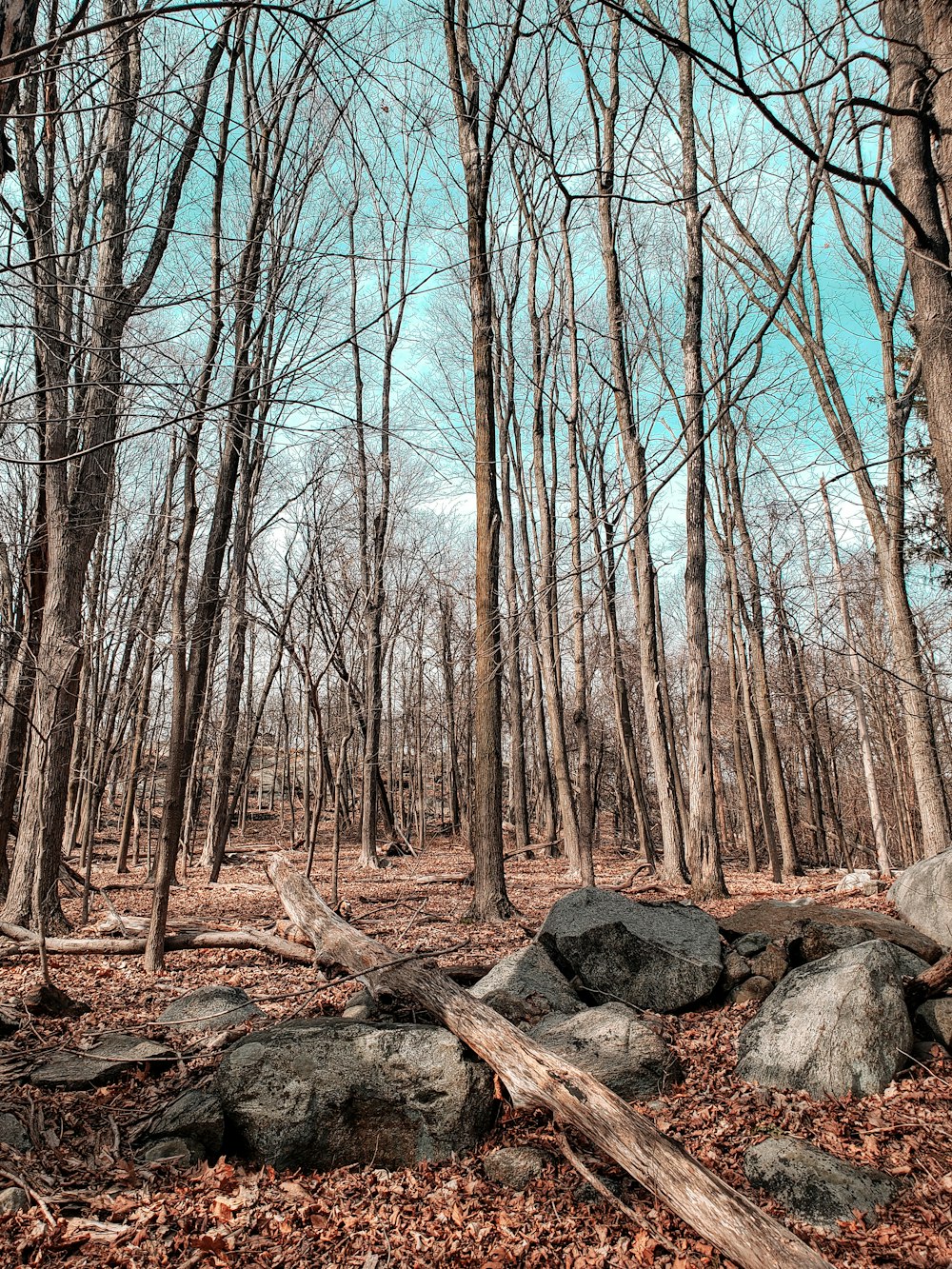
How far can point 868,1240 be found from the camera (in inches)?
117

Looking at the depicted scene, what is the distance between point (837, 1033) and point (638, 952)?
57.4 inches

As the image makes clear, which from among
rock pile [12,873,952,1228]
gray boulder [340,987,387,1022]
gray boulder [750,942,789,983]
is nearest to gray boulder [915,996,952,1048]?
rock pile [12,873,952,1228]

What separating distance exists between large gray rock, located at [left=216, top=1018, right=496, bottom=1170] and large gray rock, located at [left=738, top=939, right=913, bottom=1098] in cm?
170

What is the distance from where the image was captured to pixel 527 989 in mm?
5020

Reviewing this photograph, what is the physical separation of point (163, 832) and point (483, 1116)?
331 cm

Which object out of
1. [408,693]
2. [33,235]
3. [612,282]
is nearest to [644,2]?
[612,282]

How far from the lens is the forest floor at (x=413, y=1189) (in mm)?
2812

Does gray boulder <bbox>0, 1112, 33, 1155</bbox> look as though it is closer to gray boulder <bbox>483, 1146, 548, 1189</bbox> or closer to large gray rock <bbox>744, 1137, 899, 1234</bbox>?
gray boulder <bbox>483, 1146, 548, 1189</bbox>

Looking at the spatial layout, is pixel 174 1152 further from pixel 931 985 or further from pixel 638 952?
pixel 931 985

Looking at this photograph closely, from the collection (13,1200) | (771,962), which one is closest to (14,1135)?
(13,1200)

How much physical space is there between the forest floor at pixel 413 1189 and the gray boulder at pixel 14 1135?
0.05 metres

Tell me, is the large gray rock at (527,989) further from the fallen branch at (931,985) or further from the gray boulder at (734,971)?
the fallen branch at (931,985)

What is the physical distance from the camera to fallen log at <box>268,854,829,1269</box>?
2707 millimetres

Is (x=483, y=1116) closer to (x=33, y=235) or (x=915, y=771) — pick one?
(x=33, y=235)
